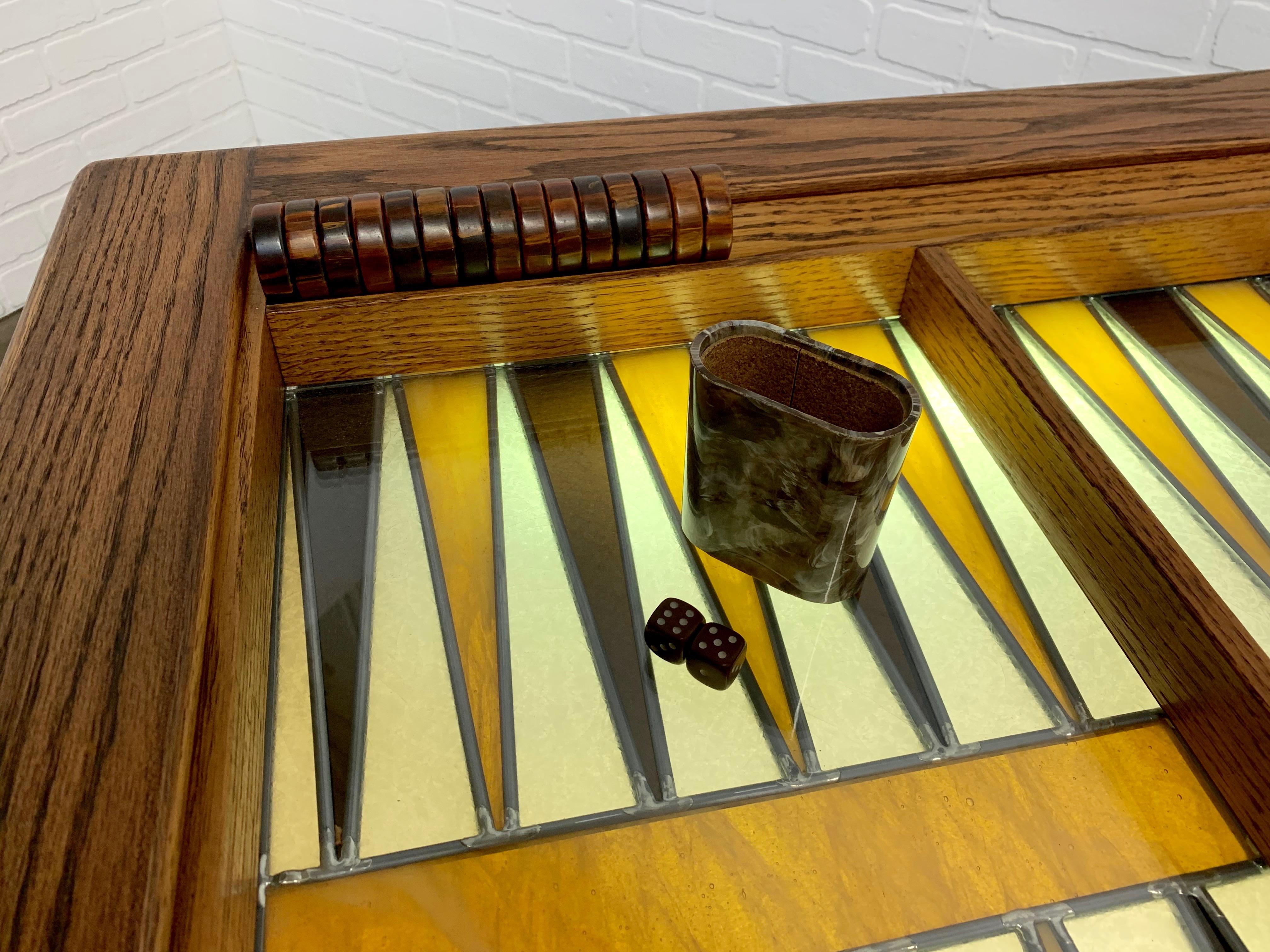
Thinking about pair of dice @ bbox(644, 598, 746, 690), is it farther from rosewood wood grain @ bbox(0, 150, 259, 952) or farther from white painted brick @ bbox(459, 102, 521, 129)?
white painted brick @ bbox(459, 102, 521, 129)

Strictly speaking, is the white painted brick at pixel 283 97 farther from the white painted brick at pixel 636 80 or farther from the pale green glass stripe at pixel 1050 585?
the pale green glass stripe at pixel 1050 585

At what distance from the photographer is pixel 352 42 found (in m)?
2.22

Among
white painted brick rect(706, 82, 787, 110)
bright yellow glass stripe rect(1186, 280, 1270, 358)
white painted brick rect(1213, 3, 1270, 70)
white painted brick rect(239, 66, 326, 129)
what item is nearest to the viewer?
bright yellow glass stripe rect(1186, 280, 1270, 358)

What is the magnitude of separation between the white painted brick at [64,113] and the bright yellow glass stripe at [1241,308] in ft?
7.34

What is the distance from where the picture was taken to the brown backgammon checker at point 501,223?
2.24 feet

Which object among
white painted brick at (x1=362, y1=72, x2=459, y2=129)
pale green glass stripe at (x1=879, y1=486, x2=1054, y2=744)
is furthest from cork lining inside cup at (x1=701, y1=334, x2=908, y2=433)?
white painted brick at (x1=362, y1=72, x2=459, y2=129)

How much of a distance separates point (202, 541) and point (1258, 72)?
3.61 feet

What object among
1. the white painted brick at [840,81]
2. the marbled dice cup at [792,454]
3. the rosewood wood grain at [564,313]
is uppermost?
the white painted brick at [840,81]

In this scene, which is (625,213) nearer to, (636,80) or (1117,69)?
(1117,69)

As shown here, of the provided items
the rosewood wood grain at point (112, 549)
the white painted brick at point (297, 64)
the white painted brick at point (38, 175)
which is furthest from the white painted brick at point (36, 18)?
the rosewood wood grain at point (112, 549)

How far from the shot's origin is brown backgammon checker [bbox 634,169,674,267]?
0.71 meters

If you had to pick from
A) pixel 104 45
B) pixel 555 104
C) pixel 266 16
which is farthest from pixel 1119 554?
pixel 266 16

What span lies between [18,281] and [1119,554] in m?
2.30

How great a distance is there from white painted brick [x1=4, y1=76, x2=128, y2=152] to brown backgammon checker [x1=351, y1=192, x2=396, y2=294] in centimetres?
174
